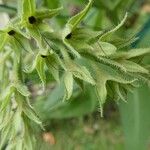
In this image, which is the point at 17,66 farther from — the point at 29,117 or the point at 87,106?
the point at 87,106

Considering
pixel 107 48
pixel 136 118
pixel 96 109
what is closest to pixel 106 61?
pixel 107 48

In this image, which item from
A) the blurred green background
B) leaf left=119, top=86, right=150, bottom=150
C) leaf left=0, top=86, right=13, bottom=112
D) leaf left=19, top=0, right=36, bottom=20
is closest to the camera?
leaf left=19, top=0, right=36, bottom=20

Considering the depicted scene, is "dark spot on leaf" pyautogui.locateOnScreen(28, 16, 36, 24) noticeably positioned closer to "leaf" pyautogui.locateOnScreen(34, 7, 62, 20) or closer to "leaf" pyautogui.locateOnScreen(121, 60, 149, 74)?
"leaf" pyautogui.locateOnScreen(34, 7, 62, 20)

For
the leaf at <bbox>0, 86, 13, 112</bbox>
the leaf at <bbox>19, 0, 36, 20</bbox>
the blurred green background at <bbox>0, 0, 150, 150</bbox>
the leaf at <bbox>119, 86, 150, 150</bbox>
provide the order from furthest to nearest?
the leaf at <bbox>119, 86, 150, 150</bbox>
the blurred green background at <bbox>0, 0, 150, 150</bbox>
the leaf at <bbox>0, 86, 13, 112</bbox>
the leaf at <bbox>19, 0, 36, 20</bbox>

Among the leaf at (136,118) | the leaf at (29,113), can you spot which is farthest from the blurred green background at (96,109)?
the leaf at (29,113)

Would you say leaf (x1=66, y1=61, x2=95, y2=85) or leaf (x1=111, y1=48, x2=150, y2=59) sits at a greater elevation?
leaf (x1=66, y1=61, x2=95, y2=85)

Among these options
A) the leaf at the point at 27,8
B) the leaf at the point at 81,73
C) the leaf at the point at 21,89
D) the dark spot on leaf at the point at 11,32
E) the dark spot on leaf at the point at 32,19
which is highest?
the leaf at the point at 27,8

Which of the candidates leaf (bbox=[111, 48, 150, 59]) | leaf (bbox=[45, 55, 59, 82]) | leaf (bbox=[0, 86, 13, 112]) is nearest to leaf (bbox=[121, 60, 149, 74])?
leaf (bbox=[111, 48, 150, 59])

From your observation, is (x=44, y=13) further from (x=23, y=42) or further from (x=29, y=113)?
(x=29, y=113)

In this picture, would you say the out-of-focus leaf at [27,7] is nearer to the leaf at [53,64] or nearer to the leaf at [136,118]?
the leaf at [53,64]

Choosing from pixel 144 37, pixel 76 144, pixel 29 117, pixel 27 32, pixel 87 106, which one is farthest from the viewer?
pixel 76 144

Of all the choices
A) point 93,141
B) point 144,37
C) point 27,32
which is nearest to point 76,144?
point 93,141
